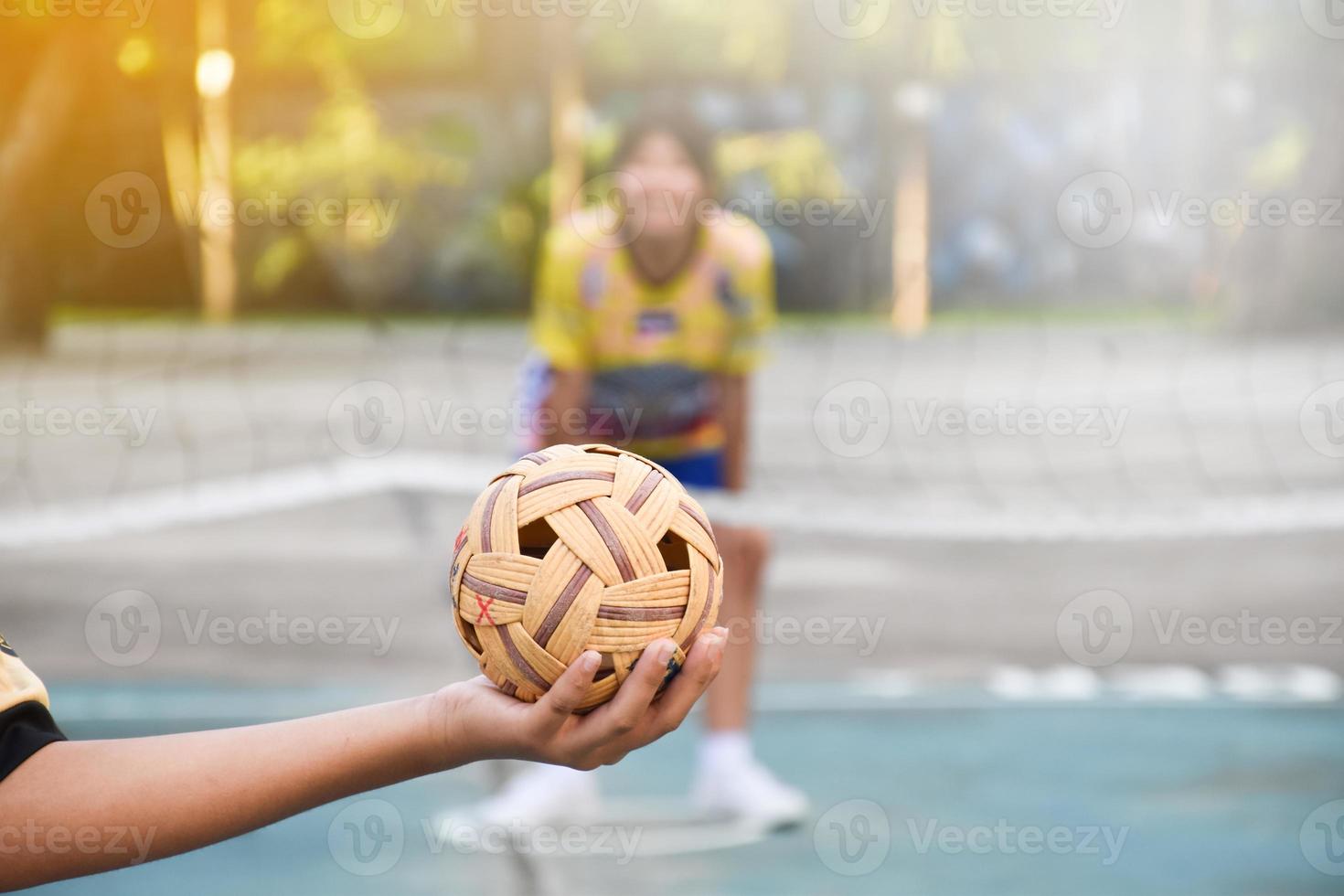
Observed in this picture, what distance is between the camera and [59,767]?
1.23m

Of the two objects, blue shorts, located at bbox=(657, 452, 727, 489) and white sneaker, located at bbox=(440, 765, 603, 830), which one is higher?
blue shorts, located at bbox=(657, 452, 727, 489)

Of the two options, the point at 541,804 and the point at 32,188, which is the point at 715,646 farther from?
the point at 32,188

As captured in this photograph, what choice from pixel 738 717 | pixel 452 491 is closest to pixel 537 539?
pixel 738 717

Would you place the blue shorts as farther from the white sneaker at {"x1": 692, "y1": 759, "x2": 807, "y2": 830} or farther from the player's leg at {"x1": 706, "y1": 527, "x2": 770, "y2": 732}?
the white sneaker at {"x1": 692, "y1": 759, "x2": 807, "y2": 830}

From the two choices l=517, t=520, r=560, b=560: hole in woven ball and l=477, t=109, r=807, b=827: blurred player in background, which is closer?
l=517, t=520, r=560, b=560: hole in woven ball

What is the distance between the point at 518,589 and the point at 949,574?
8404mm

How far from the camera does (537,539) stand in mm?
1611

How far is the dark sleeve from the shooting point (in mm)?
1220

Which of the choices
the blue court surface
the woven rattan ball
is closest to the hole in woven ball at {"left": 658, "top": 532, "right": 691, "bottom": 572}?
the woven rattan ball

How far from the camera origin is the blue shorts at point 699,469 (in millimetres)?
4379

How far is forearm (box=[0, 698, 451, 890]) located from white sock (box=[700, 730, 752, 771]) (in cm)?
285

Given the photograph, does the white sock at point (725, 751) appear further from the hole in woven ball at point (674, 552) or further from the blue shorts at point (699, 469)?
the hole in woven ball at point (674, 552)

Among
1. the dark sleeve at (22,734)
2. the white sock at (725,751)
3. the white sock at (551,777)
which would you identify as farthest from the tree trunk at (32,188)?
the dark sleeve at (22,734)

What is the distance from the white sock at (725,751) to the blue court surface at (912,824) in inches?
6.3
